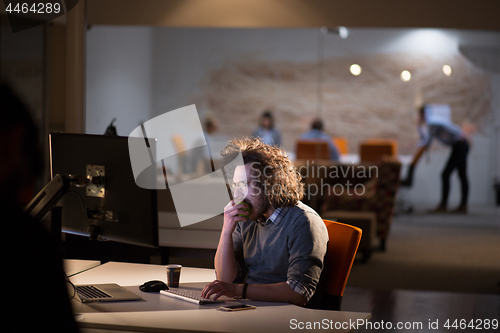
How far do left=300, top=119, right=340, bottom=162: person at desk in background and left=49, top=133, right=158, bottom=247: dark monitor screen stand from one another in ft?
16.4

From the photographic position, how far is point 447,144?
5996 mm

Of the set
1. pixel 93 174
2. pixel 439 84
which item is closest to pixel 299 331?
pixel 93 174

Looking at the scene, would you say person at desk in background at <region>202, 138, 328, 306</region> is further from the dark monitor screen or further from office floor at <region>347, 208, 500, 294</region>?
office floor at <region>347, 208, 500, 294</region>

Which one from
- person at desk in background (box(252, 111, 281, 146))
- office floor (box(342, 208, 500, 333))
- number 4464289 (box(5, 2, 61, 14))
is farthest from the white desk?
person at desk in background (box(252, 111, 281, 146))

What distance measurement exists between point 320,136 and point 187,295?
5.39 m

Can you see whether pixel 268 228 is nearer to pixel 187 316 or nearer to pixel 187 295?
pixel 187 295

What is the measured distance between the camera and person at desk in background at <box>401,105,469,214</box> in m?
5.89

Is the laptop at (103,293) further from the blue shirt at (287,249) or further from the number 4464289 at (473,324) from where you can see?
the number 4464289 at (473,324)

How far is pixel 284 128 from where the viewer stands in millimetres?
7574

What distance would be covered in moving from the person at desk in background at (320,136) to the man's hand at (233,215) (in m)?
4.73

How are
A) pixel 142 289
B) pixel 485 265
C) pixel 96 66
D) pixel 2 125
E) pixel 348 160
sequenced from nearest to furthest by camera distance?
pixel 2 125, pixel 142 289, pixel 485 265, pixel 348 160, pixel 96 66

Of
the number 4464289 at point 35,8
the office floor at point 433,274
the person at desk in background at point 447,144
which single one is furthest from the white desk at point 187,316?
the person at desk in background at point 447,144

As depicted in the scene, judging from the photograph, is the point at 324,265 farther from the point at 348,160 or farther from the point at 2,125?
the point at 348,160

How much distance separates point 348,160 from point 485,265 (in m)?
2.21
